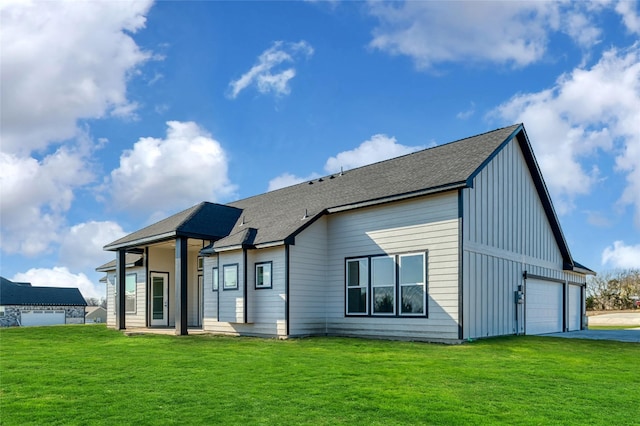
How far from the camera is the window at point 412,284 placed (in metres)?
14.0

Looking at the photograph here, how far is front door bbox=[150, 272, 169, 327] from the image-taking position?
2212 cm

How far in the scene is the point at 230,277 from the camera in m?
17.0

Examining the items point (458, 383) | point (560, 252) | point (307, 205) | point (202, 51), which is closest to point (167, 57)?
point (202, 51)

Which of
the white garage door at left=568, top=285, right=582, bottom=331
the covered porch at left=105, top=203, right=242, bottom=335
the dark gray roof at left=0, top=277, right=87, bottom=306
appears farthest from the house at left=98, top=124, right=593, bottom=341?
the dark gray roof at left=0, top=277, right=87, bottom=306

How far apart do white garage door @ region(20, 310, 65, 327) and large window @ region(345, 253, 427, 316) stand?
46470mm

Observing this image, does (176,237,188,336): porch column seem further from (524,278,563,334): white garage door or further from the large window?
(524,278,563,334): white garage door

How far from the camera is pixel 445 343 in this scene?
1314 cm

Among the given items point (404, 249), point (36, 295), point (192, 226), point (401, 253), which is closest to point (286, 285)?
point (401, 253)

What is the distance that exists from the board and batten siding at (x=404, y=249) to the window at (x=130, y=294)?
1033 centimetres

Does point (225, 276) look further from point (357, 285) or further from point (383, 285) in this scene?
point (383, 285)

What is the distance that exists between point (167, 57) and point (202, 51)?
3.39ft

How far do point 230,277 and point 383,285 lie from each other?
205 inches

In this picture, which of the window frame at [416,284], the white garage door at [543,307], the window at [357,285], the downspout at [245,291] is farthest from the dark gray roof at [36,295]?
the white garage door at [543,307]

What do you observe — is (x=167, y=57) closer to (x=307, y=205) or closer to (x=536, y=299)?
(x=307, y=205)
